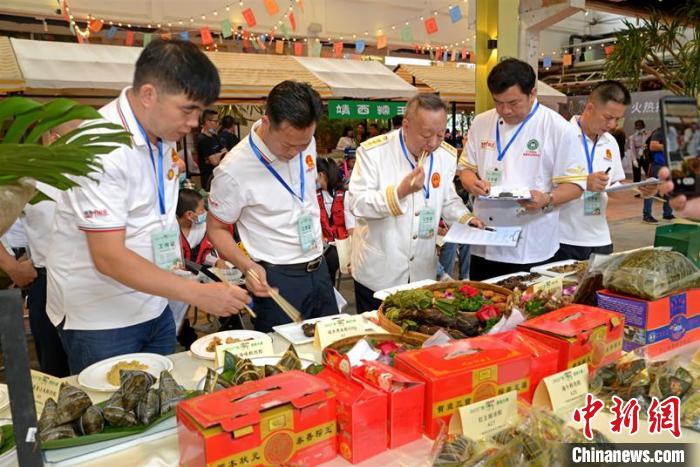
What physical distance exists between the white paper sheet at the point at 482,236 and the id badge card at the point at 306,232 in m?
0.59

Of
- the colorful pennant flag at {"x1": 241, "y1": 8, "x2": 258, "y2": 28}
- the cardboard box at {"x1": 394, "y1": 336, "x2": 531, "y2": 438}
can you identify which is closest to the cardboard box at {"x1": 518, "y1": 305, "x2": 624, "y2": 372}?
the cardboard box at {"x1": 394, "y1": 336, "x2": 531, "y2": 438}

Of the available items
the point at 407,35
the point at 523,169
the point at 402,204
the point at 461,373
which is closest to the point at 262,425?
the point at 461,373

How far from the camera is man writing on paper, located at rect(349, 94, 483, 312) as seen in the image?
2473 mm

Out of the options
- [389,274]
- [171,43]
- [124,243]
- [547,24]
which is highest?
[547,24]

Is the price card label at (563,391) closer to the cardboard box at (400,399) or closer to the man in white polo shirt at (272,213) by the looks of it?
the cardboard box at (400,399)

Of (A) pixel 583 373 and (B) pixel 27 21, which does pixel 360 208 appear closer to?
(A) pixel 583 373

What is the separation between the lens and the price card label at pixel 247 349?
158cm

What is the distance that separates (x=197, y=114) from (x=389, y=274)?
126 cm

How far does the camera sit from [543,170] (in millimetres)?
2719

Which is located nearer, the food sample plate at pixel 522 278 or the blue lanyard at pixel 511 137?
the food sample plate at pixel 522 278

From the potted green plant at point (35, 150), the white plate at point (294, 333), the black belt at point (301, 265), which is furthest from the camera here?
the black belt at point (301, 265)

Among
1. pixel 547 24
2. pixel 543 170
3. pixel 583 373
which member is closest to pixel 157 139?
pixel 583 373

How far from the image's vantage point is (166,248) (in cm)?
178

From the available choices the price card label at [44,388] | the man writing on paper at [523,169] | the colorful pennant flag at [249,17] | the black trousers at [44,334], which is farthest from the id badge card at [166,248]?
the colorful pennant flag at [249,17]
